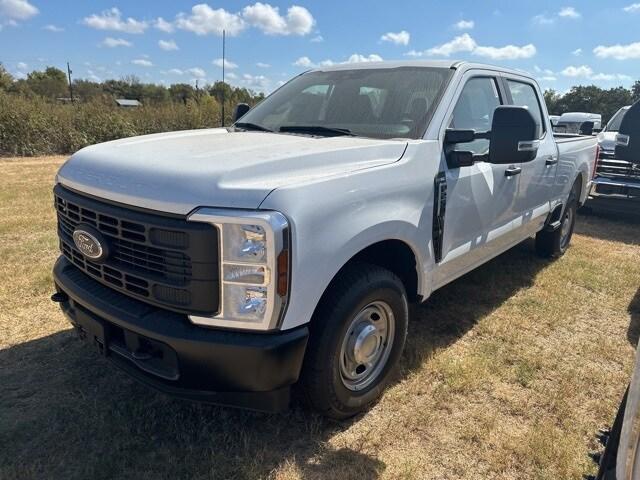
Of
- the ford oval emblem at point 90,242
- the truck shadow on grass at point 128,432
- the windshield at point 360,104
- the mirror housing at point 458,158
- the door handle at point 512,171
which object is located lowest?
the truck shadow on grass at point 128,432

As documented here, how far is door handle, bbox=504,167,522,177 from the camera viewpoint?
12.0 feet

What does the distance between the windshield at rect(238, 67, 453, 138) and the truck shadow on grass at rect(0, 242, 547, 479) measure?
159 centimetres

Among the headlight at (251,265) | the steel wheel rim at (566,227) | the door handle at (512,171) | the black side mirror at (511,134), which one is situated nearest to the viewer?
the headlight at (251,265)

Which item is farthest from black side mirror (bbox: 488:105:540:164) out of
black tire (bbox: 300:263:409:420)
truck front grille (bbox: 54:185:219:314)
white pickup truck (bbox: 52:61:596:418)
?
truck front grille (bbox: 54:185:219:314)

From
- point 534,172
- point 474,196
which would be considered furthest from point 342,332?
point 534,172

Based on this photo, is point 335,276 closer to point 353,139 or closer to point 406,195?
point 406,195

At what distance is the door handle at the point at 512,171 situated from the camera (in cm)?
364

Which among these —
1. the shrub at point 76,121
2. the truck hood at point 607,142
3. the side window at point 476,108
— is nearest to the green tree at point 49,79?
the shrub at point 76,121

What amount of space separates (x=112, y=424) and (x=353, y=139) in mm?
2045

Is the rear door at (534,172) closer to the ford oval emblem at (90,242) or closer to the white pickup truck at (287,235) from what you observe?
the white pickup truck at (287,235)

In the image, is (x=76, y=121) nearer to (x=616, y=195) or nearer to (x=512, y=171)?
(x=616, y=195)

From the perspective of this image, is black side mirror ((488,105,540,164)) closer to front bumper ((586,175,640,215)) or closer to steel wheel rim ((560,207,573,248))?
steel wheel rim ((560,207,573,248))

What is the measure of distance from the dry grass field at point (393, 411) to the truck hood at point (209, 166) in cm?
122

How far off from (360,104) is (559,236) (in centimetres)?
342
